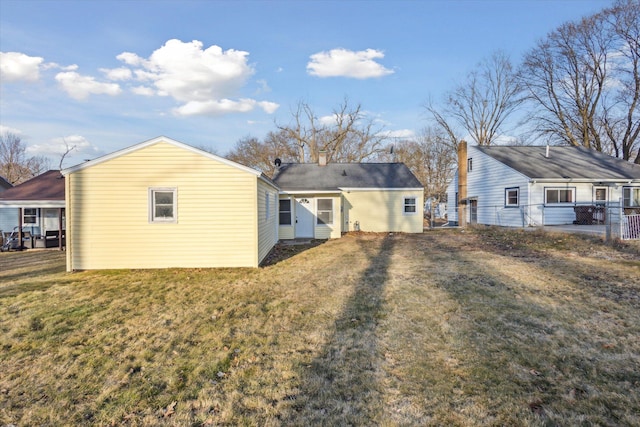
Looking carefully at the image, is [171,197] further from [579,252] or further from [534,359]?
[579,252]

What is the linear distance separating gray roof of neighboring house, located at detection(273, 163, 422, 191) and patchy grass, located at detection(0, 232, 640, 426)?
10.4m

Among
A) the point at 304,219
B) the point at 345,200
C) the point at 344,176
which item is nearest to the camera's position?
the point at 304,219

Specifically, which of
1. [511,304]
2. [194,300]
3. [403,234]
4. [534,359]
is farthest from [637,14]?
[194,300]

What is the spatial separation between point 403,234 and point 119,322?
14.3 m

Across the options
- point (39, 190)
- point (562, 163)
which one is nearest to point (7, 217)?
point (39, 190)

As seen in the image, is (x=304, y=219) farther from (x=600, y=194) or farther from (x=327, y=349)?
(x=600, y=194)

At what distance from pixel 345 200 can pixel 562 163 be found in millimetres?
13092

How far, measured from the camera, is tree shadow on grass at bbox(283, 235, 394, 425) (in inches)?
109

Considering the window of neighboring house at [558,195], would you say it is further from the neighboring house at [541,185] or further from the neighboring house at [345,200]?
the neighboring house at [345,200]

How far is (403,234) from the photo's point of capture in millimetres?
17297

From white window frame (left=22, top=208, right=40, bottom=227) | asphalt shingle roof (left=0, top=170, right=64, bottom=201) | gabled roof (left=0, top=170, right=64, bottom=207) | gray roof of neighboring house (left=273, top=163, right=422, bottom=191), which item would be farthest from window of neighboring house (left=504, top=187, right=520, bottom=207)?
white window frame (left=22, top=208, right=40, bottom=227)

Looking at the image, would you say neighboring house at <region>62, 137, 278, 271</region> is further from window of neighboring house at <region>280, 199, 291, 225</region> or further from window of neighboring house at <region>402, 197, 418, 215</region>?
window of neighboring house at <region>402, 197, 418, 215</region>

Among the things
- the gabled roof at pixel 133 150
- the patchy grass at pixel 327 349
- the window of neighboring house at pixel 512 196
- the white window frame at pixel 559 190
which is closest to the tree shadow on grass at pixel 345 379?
the patchy grass at pixel 327 349

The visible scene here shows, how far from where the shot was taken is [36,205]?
14.1m
